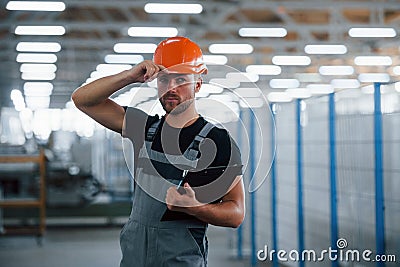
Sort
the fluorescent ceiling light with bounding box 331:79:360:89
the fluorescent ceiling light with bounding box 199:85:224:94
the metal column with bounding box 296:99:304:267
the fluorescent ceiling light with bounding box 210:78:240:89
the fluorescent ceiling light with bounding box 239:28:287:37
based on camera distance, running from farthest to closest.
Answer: the fluorescent ceiling light with bounding box 331:79:360:89 → the fluorescent ceiling light with bounding box 239:28:287:37 → the metal column with bounding box 296:99:304:267 → the fluorescent ceiling light with bounding box 199:85:224:94 → the fluorescent ceiling light with bounding box 210:78:240:89

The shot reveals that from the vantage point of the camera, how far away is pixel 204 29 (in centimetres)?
852

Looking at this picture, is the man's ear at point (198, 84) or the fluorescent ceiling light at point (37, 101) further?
the fluorescent ceiling light at point (37, 101)

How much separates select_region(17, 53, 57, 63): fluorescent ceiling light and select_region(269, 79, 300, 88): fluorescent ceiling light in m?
3.58

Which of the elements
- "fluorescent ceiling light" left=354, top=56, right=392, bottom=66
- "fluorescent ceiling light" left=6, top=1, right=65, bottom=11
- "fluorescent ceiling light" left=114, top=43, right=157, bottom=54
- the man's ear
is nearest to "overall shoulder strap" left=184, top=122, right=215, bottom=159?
the man's ear

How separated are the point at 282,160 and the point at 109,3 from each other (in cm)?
217

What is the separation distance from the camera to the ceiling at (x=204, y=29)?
7.77 m

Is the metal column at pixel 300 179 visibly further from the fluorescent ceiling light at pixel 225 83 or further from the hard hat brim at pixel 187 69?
the hard hat brim at pixel 187 69

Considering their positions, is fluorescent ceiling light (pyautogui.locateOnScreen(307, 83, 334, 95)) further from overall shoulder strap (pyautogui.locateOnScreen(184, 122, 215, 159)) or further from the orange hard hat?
overall shoulder strap (pyautogui.locateOnScreen(184, 122, 215, 159))

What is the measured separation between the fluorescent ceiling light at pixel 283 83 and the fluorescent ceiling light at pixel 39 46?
3915 mm

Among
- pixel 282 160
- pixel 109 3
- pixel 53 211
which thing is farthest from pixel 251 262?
pixel 53 211

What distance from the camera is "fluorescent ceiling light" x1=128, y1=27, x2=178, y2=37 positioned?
7.86 meters

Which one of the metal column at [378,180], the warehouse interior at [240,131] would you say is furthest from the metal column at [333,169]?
the metal column at [378,180]

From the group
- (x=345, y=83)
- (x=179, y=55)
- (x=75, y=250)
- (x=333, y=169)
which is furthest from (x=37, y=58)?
(x=179, y=55)

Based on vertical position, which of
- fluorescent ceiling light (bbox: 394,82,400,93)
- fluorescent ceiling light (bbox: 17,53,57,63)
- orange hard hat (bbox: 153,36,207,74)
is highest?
fluorescent ceiling light (bbox: 17,53,57,63)
